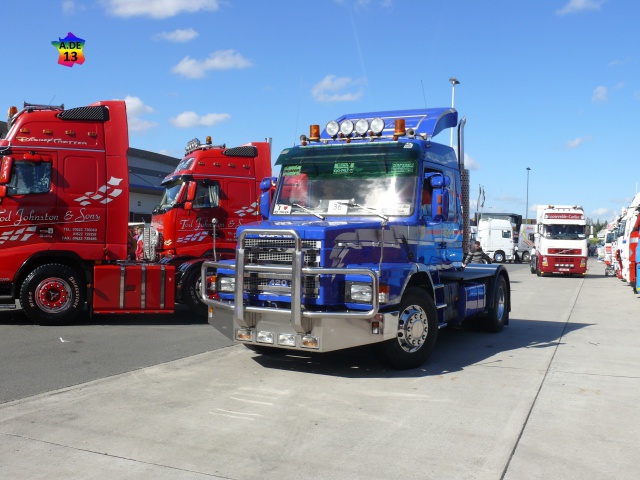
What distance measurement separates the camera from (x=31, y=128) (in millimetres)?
10875

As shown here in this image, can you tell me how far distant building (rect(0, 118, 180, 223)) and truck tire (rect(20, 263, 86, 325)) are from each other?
23773 mm

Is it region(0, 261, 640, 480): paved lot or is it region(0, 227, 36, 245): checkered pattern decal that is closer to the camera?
region(0, 261, 640, 480): paved lot

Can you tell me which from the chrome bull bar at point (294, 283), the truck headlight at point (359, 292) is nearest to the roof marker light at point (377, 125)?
the chrome bull bar at point (294, 283)

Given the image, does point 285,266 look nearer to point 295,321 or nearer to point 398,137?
point 295,321

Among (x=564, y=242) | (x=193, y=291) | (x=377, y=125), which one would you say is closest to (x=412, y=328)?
(x=377, y=125)

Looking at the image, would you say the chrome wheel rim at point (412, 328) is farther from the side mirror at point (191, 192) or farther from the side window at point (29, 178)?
the side window at point (29, 178)

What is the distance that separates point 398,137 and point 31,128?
20.7 ft

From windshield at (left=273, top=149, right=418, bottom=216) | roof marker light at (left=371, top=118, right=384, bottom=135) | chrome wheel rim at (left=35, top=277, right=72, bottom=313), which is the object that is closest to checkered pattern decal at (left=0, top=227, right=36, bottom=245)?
chrome wheel rim at (left=35, top=277, right=72, bottom=313)

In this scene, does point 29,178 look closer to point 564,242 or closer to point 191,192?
point 191,192

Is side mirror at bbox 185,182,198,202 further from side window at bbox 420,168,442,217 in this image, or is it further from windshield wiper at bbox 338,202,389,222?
side window at bbox 420,168,442,217

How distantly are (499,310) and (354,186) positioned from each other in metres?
4.39

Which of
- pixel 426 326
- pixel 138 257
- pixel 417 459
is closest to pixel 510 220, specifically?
pixel 138 257

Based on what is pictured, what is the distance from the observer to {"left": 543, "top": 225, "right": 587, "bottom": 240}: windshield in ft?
95.1

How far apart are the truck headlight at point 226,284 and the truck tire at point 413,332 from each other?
196 centimetres
